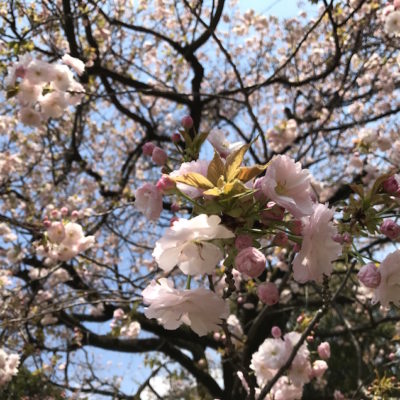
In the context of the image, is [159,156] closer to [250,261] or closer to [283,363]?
[250,261]

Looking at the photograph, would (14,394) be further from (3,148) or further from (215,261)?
(3,148)

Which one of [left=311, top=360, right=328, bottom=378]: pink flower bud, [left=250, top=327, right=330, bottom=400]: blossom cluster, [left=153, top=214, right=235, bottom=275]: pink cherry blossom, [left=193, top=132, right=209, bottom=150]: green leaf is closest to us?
[left=153, top=214, right=235, bottom=275]: pink cherry blossom

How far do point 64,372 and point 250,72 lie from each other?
15.6 ft

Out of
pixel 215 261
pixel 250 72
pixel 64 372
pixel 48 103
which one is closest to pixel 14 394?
pixel 64 372

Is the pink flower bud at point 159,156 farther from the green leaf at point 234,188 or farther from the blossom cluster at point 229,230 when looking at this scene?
the green leaf at point 234,188

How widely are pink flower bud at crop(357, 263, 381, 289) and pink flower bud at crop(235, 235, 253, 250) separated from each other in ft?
0.97

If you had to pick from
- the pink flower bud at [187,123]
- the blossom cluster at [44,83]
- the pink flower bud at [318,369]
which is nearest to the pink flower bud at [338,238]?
the pink flower bud at [187,123]

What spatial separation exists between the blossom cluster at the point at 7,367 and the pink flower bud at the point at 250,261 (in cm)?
259

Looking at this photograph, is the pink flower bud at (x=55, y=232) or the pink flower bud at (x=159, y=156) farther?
the pink flower bud at (x=55, y=232)

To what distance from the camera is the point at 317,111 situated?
5.24 meters

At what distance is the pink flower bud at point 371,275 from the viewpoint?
0.93m

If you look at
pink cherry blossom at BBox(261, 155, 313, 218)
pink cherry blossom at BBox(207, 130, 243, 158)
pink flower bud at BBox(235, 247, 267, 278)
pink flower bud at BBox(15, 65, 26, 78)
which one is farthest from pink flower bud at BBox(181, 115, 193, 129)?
pink flower bud at BBox(15, 65, 26, 78)

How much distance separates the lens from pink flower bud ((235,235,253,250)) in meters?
0.80

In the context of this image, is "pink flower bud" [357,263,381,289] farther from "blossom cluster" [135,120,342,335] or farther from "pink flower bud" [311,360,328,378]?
"pink flower bud" [311,360,328,378]
